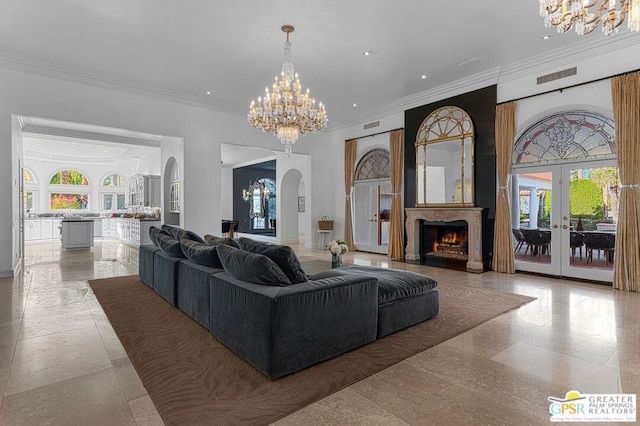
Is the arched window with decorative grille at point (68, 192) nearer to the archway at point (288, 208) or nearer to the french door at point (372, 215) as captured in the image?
the archway at point (288, 208)

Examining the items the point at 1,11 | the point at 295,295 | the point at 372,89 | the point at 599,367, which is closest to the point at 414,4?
the point at 372,89

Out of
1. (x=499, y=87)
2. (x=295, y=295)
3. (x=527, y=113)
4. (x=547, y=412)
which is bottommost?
(x=547, y=412)

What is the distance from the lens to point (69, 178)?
14.9 meters

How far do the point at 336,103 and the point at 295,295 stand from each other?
7.07 m

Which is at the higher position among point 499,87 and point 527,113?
point 499,87

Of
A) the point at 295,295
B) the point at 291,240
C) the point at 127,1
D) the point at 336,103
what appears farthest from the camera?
the point at 291,240

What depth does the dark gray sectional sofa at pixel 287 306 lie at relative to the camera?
2.53 m

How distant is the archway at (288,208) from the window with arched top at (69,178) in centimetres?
959

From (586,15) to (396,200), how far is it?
5885mm

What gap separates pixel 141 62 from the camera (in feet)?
20.1

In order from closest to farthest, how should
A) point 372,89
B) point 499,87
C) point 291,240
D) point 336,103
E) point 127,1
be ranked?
point 127,1 → point 499,87 → point 372,89 → point 336,103 → point 291,240

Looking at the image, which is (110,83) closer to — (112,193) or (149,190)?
(149,190)

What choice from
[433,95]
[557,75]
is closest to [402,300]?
[557,75]

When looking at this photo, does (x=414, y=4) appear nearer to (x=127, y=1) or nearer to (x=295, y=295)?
(x=127, y=1)
